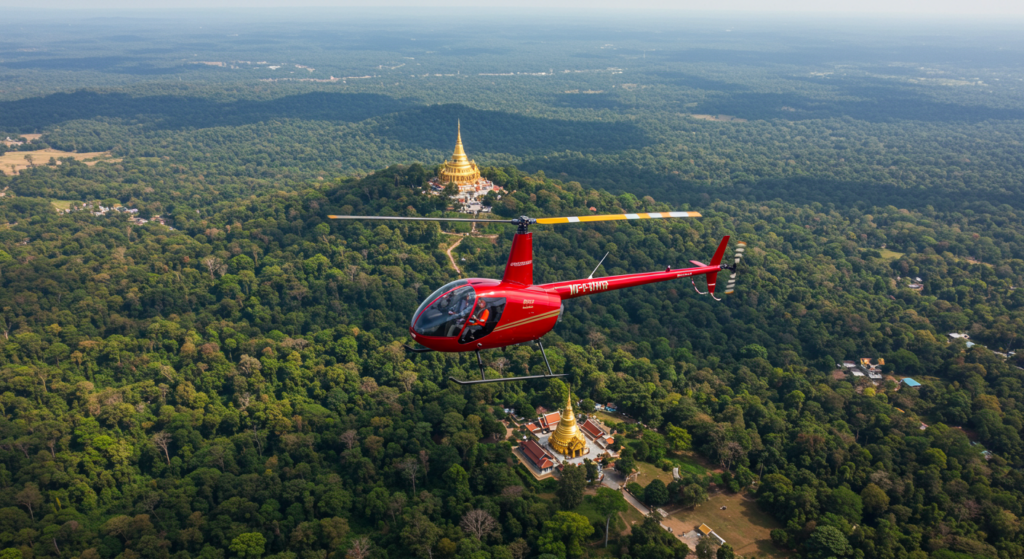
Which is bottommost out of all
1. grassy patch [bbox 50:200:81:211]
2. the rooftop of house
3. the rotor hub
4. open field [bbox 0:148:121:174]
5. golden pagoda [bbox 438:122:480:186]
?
the rooftop of house

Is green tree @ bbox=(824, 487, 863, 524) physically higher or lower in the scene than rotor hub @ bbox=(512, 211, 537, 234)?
lower

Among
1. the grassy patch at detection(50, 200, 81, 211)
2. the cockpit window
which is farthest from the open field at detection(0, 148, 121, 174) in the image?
the cockpit window

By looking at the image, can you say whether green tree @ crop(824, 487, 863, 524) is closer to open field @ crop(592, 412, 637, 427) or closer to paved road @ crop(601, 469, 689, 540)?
paved road @ crop(601, 469, 689, 540)

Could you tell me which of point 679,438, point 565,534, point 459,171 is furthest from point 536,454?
point 459,171

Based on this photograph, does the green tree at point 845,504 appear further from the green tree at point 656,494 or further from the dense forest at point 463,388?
the green tree at point 656,494

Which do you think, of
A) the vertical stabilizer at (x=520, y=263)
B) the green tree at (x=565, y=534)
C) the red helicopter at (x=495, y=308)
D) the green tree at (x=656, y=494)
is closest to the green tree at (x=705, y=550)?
the green tree at (x=656, y=494)

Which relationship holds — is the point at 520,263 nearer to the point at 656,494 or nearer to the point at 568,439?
the point at 656,494
